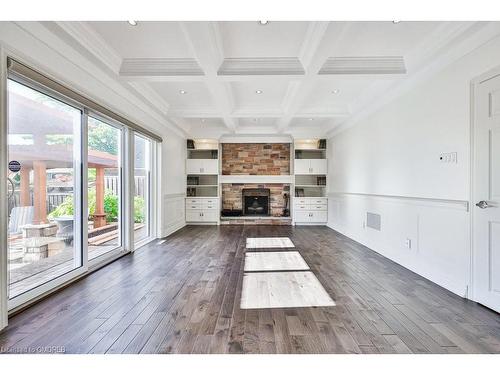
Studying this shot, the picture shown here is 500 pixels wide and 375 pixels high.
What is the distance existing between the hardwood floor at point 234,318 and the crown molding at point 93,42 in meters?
2.47

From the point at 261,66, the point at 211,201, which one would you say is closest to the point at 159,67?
the point at 261,66

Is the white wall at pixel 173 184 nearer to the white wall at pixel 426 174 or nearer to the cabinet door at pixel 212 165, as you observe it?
the cabinet door at pixel 212 165

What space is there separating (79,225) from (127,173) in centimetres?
128

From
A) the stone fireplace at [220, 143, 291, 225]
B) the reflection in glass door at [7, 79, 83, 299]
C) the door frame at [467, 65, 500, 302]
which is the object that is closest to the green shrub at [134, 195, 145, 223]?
the reflection in glass door at [7, 79, 83, 299]

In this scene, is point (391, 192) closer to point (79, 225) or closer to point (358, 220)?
point (358, 220)

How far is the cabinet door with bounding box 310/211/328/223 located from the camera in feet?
23.9

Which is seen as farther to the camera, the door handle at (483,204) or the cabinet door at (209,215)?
the cabinet door at (209,215)

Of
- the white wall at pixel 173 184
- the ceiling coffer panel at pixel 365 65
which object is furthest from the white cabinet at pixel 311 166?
the ceiling coffer panel at pixel 365 65

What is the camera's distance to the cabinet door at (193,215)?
24.5 feet

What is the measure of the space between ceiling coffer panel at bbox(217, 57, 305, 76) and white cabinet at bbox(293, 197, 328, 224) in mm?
4447

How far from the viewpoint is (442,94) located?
9.62 feet

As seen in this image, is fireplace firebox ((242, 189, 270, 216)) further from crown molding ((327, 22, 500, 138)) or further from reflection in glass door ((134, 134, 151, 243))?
crown molding ((327, 22, 500, 138))

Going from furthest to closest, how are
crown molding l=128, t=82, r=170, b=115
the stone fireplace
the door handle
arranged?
the stone fireplace < crown molding l=128, t=82, r=170, b=115 < the door handle
